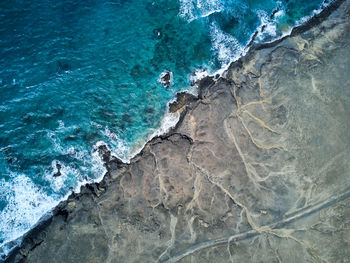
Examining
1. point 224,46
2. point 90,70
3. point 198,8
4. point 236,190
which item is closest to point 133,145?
point 90,70

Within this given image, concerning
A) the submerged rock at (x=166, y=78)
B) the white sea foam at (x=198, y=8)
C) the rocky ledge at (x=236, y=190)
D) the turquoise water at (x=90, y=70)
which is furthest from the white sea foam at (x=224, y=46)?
the submerged rock at (x=166, y=78)

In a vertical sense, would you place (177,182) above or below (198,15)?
below

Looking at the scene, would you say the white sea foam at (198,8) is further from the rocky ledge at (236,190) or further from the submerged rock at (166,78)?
the rocky ledge at (236,190)

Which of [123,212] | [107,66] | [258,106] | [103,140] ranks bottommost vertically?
[123,212]

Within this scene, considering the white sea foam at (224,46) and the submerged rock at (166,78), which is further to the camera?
the white sea foam at (224,46)

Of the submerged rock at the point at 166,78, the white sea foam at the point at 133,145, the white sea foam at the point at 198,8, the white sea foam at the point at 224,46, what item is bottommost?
the white sea foam at the point at 133,145

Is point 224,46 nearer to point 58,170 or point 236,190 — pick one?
point 236,190

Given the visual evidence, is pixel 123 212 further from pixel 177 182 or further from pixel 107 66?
pixel 107 66

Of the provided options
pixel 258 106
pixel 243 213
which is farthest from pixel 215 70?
pixel 243 213
